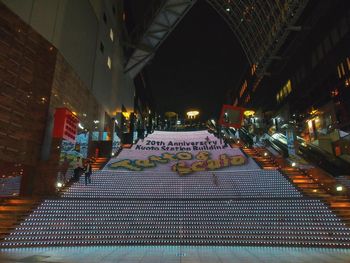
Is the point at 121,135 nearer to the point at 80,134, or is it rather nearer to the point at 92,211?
the point at 80,134

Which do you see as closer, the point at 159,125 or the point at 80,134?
the point at 80,134

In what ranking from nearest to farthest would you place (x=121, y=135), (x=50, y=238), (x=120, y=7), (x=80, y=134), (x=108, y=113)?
(x=50, y=238)
(x=80, y=134)
(x=108, y=113)
(x=121, y=135)
(x=120, y=7)

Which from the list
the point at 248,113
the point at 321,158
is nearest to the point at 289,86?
the point at 248,113

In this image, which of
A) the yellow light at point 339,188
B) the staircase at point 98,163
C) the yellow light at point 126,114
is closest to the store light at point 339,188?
the yellow light at point 339,188

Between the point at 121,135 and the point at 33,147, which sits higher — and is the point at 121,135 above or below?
above

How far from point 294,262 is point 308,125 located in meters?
24.6

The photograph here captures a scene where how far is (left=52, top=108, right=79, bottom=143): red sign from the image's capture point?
12.0m

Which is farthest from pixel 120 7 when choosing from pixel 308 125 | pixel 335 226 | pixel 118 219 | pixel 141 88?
pixel 335 226

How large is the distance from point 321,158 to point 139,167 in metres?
10.1

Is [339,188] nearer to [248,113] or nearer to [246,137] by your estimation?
[246,137]

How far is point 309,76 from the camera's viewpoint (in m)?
27.6

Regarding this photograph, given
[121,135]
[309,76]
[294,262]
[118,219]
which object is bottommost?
[294,262]

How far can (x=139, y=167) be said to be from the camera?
47.0 ft

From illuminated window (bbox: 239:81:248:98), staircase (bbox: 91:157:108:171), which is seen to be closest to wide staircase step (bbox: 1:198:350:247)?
staircase (bbox: 91:157:108:171)
